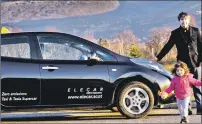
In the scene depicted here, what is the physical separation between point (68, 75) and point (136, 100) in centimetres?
101

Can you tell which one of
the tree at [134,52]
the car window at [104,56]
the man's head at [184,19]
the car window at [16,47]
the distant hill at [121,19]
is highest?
the distant hill at [121,19]

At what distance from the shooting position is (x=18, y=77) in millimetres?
7359

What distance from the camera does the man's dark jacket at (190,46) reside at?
801cm

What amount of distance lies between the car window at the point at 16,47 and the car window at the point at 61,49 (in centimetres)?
20

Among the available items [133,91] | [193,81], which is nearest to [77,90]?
[133,91]

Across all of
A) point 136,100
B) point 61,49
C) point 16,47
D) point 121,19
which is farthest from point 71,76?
point 121,19

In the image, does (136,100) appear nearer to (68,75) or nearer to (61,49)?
(68,75)

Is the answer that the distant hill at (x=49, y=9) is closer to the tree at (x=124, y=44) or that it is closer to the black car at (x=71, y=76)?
the tree at (x=124, y=44)

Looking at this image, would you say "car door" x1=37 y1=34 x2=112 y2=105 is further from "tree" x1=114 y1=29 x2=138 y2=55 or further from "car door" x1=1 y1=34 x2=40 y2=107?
"tree" x1=114 y1=29 x2=138 y2=55

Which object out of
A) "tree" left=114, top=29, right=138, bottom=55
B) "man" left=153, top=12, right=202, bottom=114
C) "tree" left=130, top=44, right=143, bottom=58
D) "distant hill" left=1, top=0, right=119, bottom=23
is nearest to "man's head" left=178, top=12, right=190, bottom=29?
"man" left=153, top=12, right=202, bottom=114

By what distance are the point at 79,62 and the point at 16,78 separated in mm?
911

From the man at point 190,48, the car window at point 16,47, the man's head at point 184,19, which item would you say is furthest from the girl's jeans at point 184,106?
the car window at point 16,47

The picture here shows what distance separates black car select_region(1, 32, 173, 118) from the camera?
24.2 feet

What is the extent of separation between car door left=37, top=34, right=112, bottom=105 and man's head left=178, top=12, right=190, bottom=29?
133 centimetres
